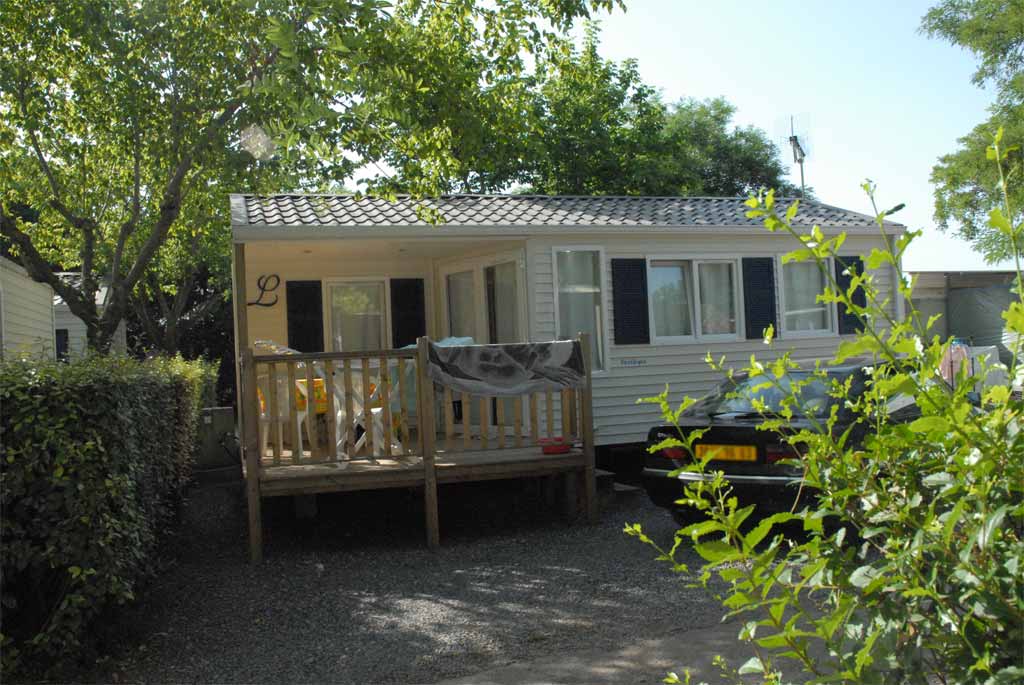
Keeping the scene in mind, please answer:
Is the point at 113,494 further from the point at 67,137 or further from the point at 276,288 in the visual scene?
the point at 67,137

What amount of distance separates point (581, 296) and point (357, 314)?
375 cm

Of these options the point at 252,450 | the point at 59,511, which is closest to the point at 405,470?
the point at 252,450

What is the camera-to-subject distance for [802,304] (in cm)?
1292

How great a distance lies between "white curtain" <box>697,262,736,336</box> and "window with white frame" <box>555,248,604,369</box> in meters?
1.53

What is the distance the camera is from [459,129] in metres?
10.7

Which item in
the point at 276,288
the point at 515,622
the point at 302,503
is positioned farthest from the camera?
the point at 276,288

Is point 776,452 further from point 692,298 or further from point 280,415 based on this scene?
point 692,298

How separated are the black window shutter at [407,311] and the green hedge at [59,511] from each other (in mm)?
8156

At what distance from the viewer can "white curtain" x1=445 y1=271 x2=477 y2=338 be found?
42.8ft

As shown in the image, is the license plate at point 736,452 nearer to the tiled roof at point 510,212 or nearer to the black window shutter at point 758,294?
Answer: the tiled roof at point 510,212

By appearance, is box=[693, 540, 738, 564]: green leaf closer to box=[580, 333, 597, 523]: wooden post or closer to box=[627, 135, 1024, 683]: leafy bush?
box=[627, 135, 1024, 683]: leafy bush

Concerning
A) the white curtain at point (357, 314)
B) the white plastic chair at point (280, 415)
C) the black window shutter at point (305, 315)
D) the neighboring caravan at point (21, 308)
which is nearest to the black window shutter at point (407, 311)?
the white curtain at point (357, 314)

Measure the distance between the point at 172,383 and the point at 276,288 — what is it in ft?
12.5

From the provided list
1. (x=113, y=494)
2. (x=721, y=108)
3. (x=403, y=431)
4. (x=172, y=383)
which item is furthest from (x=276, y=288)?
(x=721, y=108)
